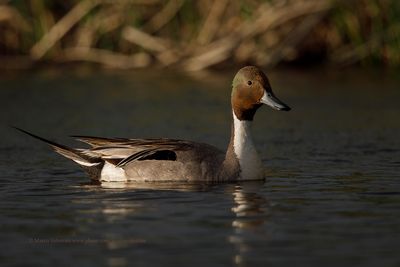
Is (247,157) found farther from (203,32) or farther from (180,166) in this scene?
(203,32)

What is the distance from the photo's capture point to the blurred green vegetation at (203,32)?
758 inches

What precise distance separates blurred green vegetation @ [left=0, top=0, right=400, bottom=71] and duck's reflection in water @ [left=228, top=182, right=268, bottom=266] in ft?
33.2

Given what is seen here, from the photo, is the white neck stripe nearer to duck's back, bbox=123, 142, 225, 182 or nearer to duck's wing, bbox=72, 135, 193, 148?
duck's back, bbox=123, 142, 225, 182

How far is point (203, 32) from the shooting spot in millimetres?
19797

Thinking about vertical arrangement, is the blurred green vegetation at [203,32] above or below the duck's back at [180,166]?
above

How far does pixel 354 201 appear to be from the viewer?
8.32 m

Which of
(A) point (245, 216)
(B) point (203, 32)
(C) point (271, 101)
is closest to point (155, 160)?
(C) point (271, 101)

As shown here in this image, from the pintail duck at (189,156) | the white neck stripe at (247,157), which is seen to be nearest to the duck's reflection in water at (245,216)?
the white neck stripe at (247,157)

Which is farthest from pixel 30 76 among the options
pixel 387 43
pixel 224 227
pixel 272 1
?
pixel 224 227

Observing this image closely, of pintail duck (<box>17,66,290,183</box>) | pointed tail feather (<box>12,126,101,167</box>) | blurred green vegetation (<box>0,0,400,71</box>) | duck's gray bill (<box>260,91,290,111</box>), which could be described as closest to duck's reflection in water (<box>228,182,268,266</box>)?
pintail duck (<box>17,66,290,183</box>)

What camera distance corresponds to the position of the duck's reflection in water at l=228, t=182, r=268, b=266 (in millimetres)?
6586

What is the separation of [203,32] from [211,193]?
11186 mm

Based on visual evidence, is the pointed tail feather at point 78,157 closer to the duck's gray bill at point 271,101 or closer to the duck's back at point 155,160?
the duck's back at point 155,160

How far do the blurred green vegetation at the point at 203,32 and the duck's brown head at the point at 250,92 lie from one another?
9.11 meters
